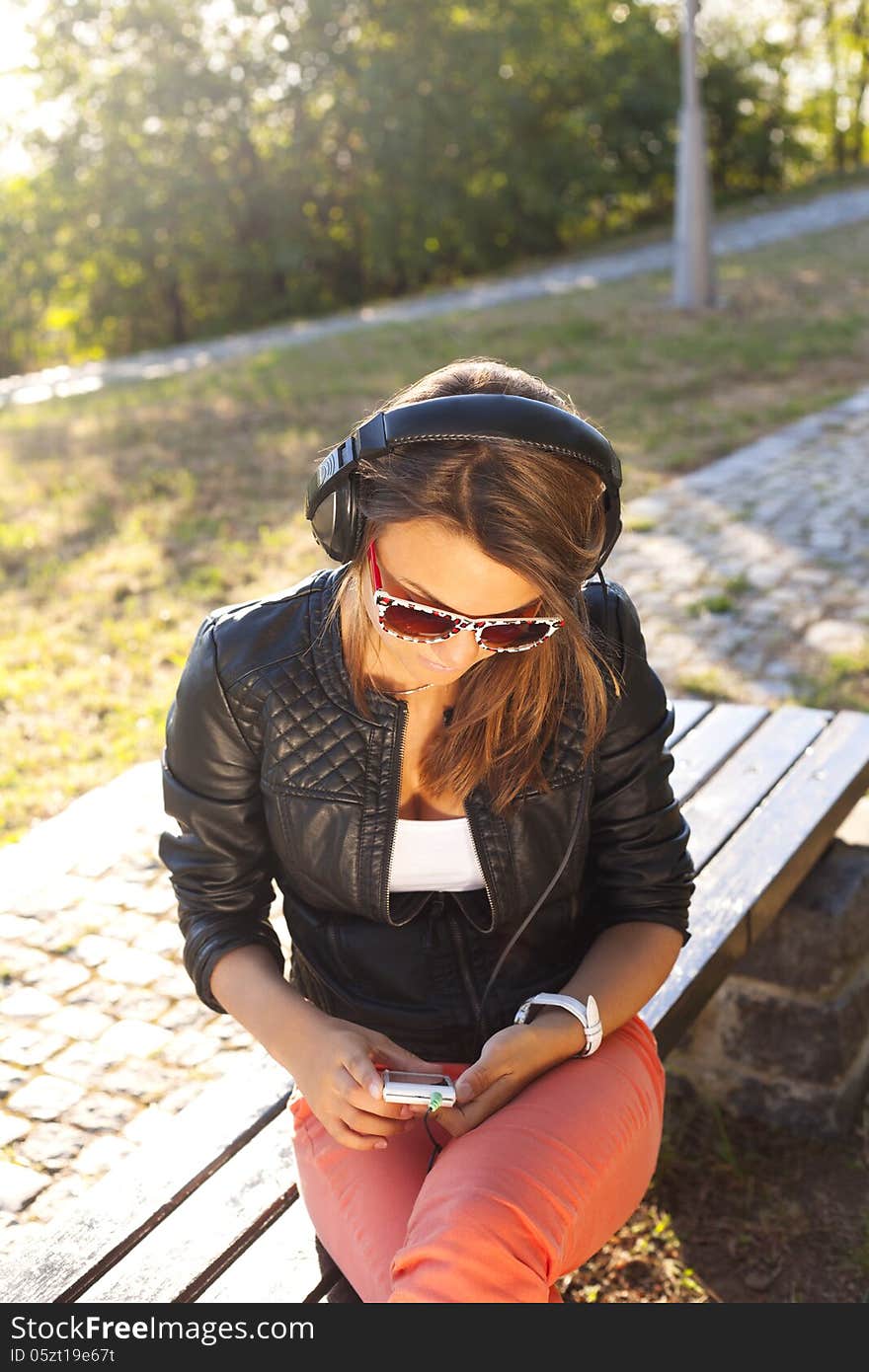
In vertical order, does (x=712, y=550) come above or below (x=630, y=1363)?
below

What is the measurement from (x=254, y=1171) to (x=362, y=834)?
56 centimetres

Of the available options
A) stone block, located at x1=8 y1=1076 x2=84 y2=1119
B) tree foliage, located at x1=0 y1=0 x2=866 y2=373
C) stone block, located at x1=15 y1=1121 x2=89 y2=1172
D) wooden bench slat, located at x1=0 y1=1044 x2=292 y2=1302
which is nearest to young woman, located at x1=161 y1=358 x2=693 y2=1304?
wooden bench slat, located at x1=0 y1=1044 x2=292 y2=1302

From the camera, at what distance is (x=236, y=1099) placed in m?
2.38

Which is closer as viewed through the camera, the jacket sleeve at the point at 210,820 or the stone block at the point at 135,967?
the jacket sleeve at the point at 210,820

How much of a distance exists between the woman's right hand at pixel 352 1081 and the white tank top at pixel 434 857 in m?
0.26

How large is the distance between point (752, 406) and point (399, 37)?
11703mm

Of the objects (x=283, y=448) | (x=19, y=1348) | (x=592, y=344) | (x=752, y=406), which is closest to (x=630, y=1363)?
(x=19, y=1348)

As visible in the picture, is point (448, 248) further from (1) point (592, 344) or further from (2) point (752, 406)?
(2) point (752, 406)

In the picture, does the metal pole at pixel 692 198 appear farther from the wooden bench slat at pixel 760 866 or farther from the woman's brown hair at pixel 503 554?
the woman's brown hair at pixel 503 554

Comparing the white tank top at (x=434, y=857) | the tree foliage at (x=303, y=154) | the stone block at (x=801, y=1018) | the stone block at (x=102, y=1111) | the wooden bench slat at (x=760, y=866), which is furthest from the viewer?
the tree foliage at (x=303, y=154)

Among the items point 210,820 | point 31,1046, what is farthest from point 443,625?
point 31,1046

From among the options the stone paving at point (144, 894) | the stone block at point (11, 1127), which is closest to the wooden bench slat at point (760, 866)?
the stone paving at point (144, 894)

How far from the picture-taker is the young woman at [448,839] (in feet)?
6.37

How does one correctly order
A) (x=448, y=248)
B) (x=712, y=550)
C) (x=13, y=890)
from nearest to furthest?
(x=13, y=890)
(x=712, y=550)
(x=448, y=248)
